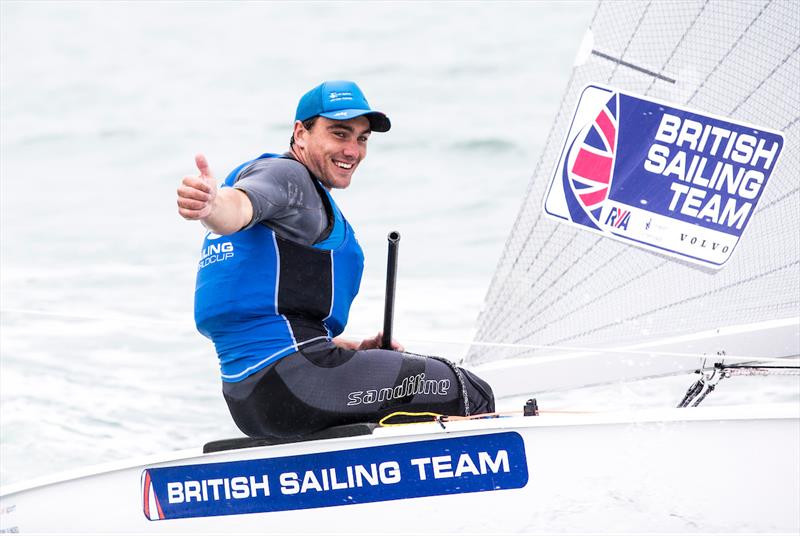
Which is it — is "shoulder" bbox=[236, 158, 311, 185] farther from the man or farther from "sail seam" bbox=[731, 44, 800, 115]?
"sail seam" bbox=[731, 44, 800, 115]

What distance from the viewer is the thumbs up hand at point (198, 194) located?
179cm

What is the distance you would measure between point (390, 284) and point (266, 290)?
276mm

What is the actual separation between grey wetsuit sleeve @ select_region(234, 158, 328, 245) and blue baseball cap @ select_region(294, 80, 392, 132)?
0.45ft

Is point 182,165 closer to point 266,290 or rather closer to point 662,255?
point 662,255

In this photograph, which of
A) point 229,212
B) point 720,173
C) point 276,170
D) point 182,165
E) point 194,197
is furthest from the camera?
point 182,165

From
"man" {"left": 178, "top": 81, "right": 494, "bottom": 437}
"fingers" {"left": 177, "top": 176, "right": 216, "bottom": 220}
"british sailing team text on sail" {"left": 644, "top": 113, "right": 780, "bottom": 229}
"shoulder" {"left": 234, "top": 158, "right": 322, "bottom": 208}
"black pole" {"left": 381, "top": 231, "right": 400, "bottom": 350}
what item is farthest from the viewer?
"british sailing team text on sail" {"left": 644, "top": 113, "right": 780, "bottom": 229}

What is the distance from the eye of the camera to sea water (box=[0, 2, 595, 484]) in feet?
15.0

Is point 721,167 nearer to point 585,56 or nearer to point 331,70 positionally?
point 585,56

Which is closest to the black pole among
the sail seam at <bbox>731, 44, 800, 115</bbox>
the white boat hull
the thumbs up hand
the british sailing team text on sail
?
the white boat hull

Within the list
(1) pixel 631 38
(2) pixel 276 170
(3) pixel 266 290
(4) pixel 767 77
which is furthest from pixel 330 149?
(4) pixel 767 77

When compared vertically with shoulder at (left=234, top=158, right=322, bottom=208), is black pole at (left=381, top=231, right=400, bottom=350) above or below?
below

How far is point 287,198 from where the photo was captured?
81.4 inches

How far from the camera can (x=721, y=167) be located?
249 cm

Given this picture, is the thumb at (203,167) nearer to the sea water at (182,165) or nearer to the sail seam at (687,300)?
the sea water at (182,165)
